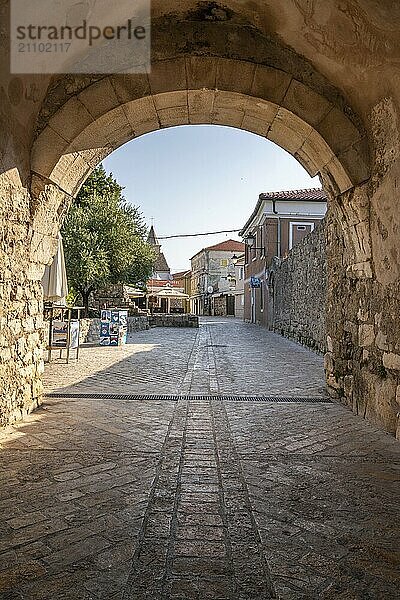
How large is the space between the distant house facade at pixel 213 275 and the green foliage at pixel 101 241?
102ft

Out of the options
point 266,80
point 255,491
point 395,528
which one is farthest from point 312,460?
point 266,80

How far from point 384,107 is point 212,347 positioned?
9285 millimetres

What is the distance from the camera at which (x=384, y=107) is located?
A: 4.20 metres

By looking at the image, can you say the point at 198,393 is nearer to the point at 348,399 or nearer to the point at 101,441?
the point at 348,399

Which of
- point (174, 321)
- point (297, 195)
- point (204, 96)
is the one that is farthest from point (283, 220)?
point (204, 96)

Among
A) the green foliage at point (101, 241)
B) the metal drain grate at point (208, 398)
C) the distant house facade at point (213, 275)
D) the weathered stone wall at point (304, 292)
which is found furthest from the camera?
the distant house facade at point (213, 275)

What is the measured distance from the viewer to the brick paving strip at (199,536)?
6.36ft

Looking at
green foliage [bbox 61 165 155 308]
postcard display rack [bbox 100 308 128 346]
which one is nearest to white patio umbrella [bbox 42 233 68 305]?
postcard display rack [bbox 100 308 128 346]

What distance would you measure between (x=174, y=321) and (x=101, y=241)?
804 centimetres

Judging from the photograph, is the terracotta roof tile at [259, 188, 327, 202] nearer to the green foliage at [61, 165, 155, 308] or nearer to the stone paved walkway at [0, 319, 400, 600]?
the green foliage at [61, 165, 155, 308]

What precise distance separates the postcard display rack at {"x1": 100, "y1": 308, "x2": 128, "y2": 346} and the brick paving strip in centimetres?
983

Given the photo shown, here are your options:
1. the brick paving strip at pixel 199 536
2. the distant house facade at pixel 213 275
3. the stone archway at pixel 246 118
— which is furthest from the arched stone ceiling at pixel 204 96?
the distant house facade at pixel 213 275

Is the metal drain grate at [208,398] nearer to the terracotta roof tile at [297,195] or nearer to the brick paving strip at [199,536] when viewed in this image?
the brick paving strip at [199,536]

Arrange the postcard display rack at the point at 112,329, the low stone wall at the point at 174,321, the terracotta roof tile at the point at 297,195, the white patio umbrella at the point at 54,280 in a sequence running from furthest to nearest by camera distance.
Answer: the low stone wall at the point at 174,321 → the terracotta roof tile at the point at 297,195 → the postcard display rack at the point at 112,329 → the white patio umbrella at the point at 54,280
